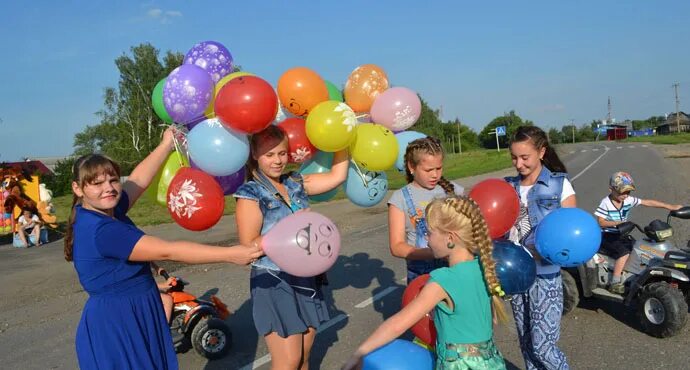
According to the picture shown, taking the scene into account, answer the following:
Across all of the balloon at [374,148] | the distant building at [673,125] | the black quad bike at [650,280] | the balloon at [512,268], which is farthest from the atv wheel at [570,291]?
the distant building at [673,125]

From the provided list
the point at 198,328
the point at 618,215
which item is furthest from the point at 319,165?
the point at 618,215

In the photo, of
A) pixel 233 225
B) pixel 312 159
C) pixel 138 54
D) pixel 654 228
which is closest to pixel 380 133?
pixel 312 159

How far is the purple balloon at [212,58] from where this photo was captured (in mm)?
3791

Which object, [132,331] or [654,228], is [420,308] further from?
[654,228]

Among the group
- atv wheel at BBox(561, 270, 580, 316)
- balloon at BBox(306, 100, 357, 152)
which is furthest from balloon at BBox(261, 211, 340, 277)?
atv wheel at BBox(561, 270, 580, 316)

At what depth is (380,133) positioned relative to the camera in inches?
147

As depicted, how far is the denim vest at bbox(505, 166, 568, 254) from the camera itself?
126 inches

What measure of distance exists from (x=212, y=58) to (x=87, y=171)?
1.69 meters

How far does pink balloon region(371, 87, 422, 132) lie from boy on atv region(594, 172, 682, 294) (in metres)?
2.77

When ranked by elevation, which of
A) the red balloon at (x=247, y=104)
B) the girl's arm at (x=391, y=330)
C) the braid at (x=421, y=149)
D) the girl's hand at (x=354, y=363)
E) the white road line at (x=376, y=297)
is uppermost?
the red balloon at (x=247, y=104)

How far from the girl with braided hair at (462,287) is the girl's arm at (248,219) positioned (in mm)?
1031

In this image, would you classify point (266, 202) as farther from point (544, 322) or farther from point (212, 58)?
point (544, 322)

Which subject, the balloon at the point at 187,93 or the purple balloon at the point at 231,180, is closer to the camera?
the balloon at the point at 187,93

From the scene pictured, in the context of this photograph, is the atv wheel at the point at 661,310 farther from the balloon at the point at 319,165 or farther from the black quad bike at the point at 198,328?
the black quad bike at the point at 198,328
